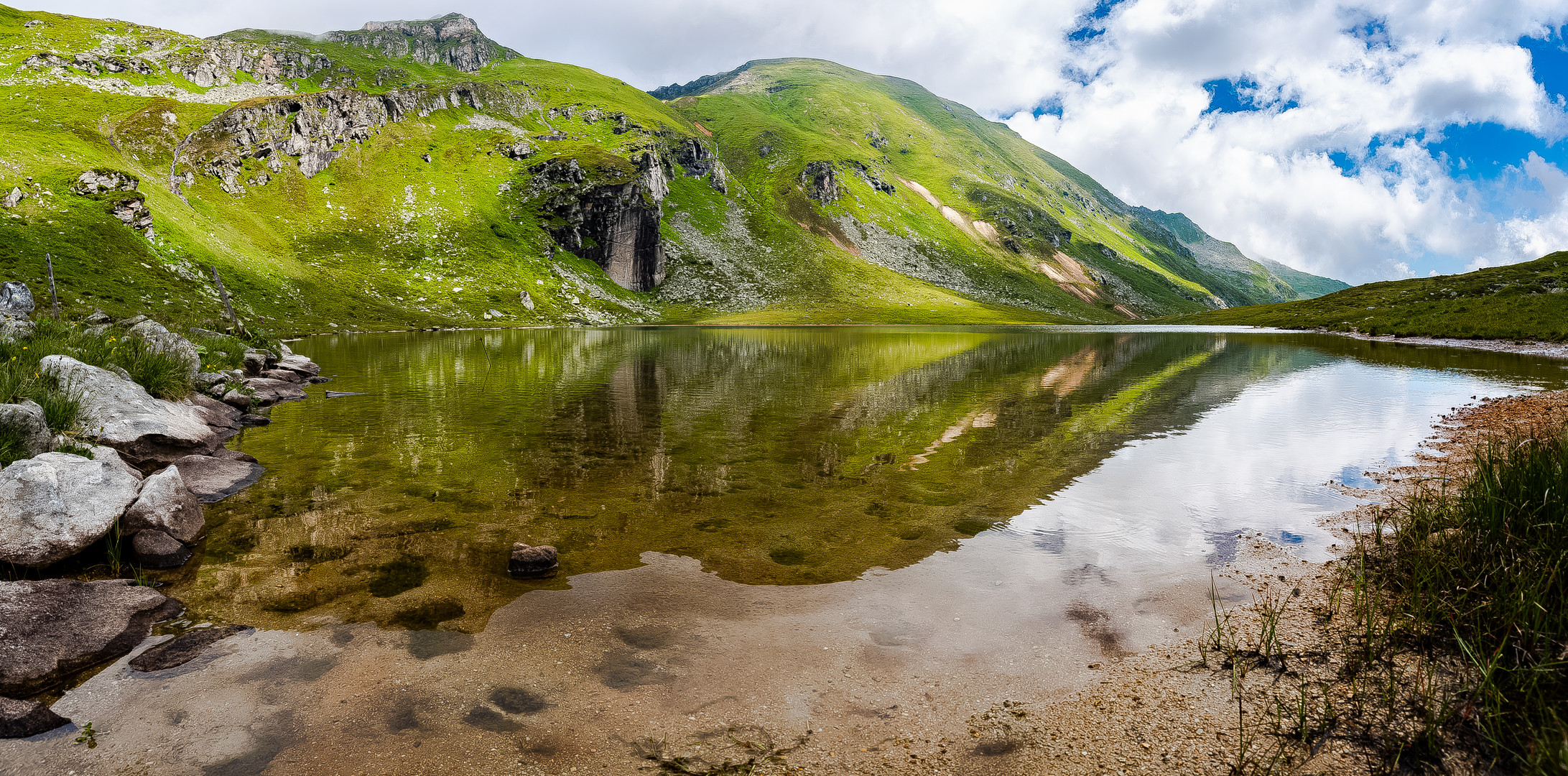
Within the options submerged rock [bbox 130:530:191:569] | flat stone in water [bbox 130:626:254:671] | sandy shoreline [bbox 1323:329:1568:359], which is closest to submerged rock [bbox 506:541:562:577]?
flat stone in water [bbox 130:626:254:671]

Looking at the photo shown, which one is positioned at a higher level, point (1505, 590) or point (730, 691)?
point (1505, 590)

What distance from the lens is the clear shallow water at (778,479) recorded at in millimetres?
10961

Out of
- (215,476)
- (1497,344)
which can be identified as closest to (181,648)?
(215,476)

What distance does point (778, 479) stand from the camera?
16.9 metres

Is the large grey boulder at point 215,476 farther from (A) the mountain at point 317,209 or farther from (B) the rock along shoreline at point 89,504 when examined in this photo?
(A) the mountain at point 317,209

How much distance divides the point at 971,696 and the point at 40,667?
426 inches

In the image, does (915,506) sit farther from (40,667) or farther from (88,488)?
(88,488)

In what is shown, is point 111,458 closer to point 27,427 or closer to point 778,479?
point 27,427

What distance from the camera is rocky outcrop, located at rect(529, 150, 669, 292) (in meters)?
173

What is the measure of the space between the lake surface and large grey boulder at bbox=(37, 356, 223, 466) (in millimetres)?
2339

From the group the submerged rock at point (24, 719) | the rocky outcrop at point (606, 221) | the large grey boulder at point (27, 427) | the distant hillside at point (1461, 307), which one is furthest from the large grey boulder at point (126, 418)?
the rocky outcrop at point (606, 221)

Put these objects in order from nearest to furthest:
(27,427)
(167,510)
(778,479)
A: (167,510)
(27,427)
(778,479)

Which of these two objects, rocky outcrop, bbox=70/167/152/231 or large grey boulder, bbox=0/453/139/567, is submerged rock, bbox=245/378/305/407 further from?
rocky outcrop, bbox=70/167/152/231

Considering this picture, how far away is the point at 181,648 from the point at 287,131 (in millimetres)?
188887
